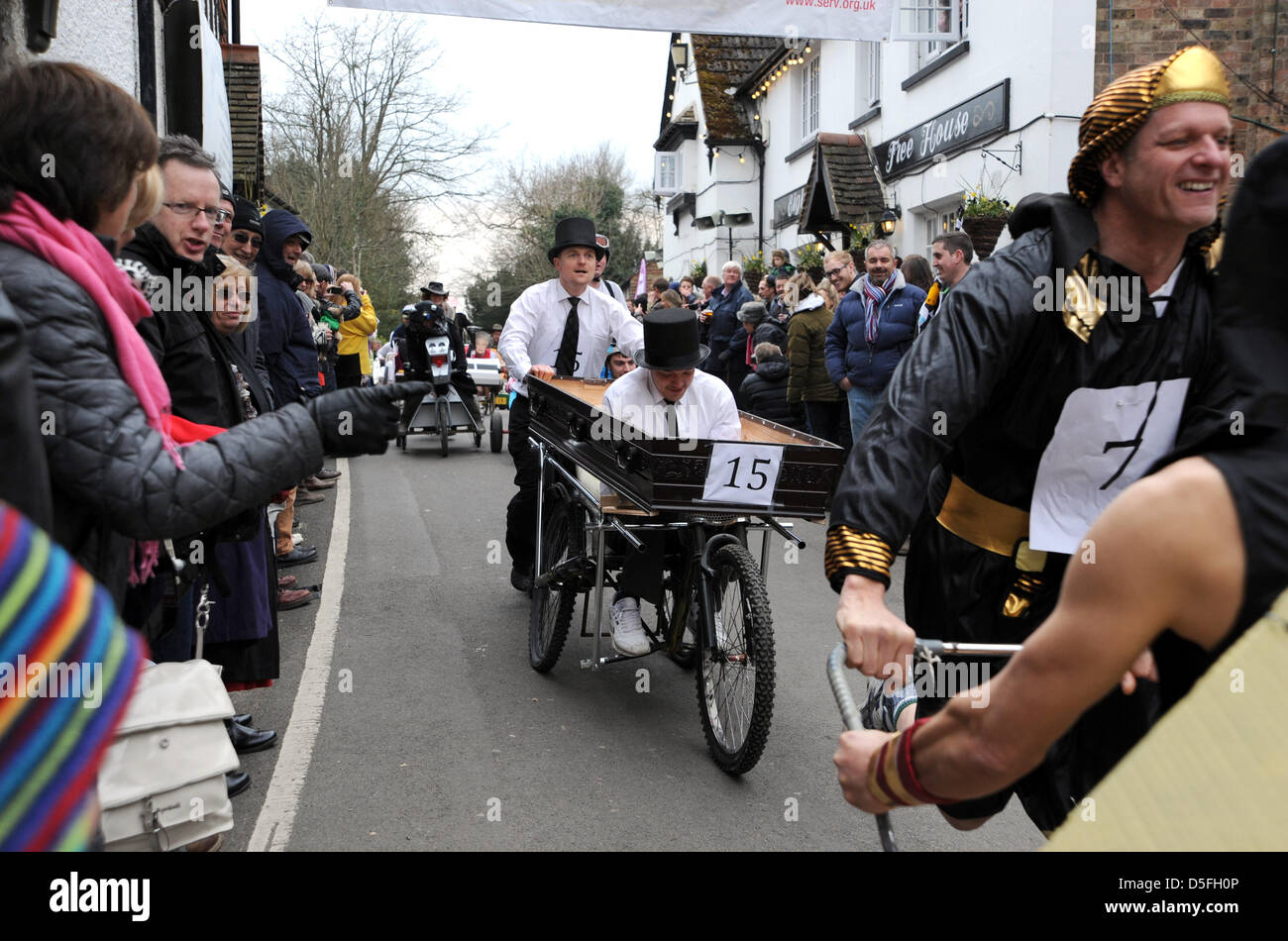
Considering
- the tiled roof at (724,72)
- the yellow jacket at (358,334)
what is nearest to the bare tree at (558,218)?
the tiled roof at (724,72)

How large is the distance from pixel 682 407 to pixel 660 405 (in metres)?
0.10

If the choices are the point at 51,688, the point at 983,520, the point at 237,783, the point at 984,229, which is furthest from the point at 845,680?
the point at 984,229

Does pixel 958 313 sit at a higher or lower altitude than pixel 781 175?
lower

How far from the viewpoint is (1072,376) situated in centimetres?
245

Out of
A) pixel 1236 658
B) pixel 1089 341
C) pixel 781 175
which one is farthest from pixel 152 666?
pixel 781 175

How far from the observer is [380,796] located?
441 centimetres

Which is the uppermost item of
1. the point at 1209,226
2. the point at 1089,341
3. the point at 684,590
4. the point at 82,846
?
the point at 1209,226

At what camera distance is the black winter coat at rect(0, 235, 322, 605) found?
2002mm

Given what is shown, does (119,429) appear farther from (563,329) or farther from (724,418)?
(563,329)

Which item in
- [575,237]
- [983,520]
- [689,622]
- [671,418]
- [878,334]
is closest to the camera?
[983,520]

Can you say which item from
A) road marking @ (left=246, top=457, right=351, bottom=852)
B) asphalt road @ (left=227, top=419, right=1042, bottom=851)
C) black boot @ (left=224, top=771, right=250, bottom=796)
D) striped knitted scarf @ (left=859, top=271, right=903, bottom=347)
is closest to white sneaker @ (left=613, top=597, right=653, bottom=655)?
asphalt road @ (left=227, top=419, right=1042, bottom=851)

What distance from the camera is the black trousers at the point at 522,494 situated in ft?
23.0
